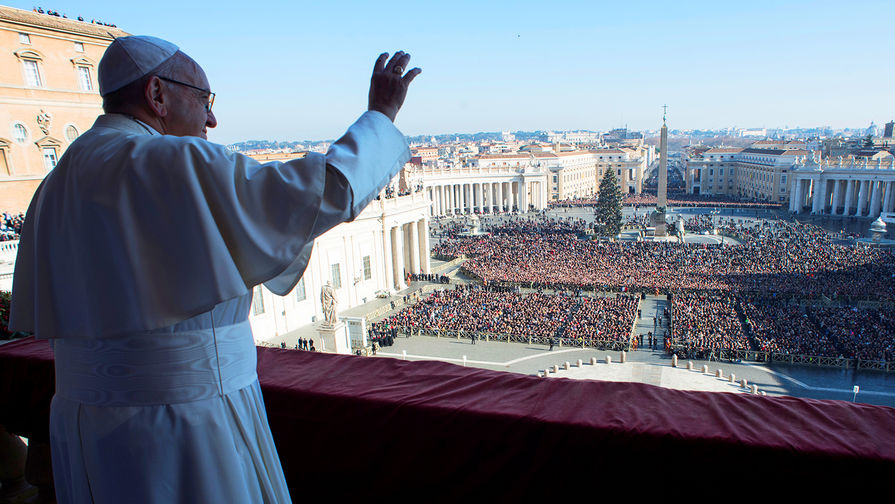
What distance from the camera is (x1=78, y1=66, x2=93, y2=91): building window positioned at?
739 inches

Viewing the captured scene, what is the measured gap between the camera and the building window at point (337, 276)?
25802 millimetres

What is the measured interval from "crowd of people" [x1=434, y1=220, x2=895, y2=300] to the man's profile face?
25.6 metres

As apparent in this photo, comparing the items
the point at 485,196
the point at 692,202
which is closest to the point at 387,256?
the point at 485,196

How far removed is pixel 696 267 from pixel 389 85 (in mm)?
30304

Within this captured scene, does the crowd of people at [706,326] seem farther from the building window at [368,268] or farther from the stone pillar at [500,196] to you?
the stone pillar at [500,196]

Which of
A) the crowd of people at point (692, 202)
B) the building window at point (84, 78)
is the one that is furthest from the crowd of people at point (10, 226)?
the crowd of people at point (692, 202)

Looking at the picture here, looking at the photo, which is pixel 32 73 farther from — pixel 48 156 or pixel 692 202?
pixel 692 202

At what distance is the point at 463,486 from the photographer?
2238mm

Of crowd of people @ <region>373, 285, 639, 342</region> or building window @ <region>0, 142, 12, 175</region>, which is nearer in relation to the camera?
building window @ <region>0, 142, 12, 175</region>

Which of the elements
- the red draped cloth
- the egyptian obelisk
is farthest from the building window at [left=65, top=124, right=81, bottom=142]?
the egyptian obelisk

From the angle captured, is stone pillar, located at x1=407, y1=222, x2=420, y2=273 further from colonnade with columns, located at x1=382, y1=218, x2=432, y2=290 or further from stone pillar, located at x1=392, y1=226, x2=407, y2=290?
stone pillar, located at x1=392, y1=226, x2=407, y2=290

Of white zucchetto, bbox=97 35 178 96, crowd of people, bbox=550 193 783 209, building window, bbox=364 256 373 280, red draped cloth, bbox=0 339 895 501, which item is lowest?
crowd of people, bbox=550 193 783 209

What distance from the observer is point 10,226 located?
16.3 meters

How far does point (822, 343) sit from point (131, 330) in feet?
66.1
